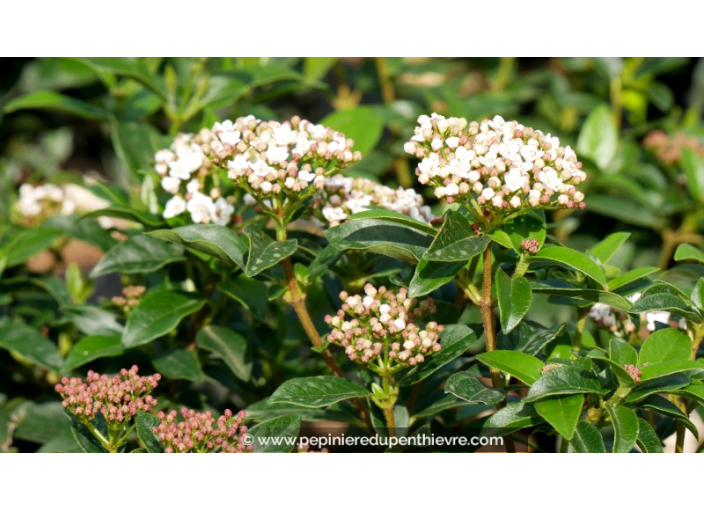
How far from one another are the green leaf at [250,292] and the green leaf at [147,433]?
1.04 feet

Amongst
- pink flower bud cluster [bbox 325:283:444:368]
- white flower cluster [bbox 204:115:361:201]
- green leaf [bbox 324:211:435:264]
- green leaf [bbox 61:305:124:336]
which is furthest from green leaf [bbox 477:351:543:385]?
green leaf [bbox 61:305:124:336]

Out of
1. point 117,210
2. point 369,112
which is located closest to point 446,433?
point 117,210

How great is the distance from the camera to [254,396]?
7.03 ft

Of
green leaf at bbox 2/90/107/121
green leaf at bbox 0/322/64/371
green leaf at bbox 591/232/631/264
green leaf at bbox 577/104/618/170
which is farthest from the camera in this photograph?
green leaf at bbox 577/104/618/170

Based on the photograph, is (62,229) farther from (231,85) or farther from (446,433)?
(446,433)

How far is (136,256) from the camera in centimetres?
191

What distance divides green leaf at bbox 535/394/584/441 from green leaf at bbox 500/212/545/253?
0.27 m

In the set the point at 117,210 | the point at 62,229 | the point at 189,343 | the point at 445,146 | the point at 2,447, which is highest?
the point at 445,146

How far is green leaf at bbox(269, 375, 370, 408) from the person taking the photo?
1.50 meters

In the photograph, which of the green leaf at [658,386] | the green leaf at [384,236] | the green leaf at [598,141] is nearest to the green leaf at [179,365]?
the green leaf at [384,236]

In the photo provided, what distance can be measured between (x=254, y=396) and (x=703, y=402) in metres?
1.12

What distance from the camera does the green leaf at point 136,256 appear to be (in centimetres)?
189

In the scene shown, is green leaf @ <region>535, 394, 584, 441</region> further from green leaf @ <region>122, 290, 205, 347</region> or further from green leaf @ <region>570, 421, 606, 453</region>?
green leaf @ <region>122, 290, 205, 347</region>

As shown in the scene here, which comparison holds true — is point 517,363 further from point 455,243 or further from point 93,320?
point 93,320
